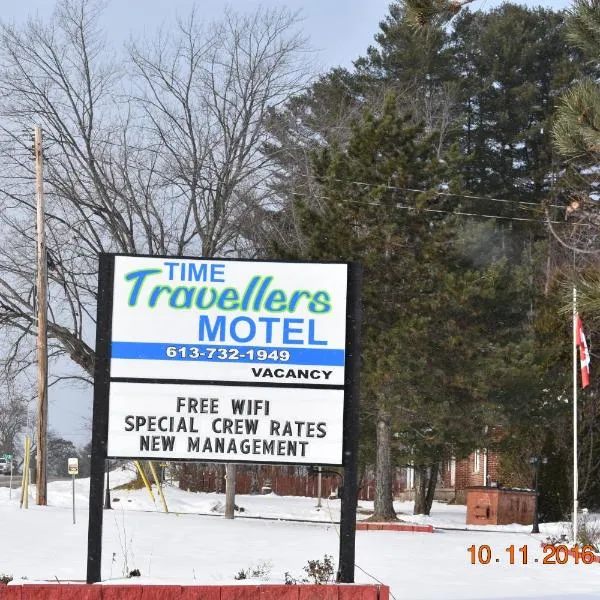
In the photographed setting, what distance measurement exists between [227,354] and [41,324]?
70.3ft

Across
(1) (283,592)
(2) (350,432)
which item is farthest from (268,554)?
(1) (283,592)

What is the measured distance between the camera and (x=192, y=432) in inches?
433

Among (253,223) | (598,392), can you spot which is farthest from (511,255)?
(253,223)

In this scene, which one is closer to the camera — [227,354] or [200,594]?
[200,594]

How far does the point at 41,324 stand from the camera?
104ft

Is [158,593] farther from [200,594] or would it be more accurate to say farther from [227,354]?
[227,354]

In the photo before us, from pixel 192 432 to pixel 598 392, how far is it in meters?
25.7

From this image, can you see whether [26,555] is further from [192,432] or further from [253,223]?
[253,223]

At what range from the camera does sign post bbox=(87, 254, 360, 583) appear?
1101 cm

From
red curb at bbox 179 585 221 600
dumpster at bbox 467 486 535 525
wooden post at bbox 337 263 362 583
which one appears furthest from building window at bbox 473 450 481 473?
red curb at bbox 179 585 221 600

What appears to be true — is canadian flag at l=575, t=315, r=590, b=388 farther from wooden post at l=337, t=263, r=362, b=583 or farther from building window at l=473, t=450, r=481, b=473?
building window at l=473, t=450, r=481, b=473

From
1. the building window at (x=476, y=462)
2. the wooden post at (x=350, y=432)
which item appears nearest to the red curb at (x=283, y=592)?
the wooden post at (x=350, y=432)

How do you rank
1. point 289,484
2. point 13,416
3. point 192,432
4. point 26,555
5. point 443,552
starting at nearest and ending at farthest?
point 192,432, point 26,555, point 443,552, point 289,484, point 13,416

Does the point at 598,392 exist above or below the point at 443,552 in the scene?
above
